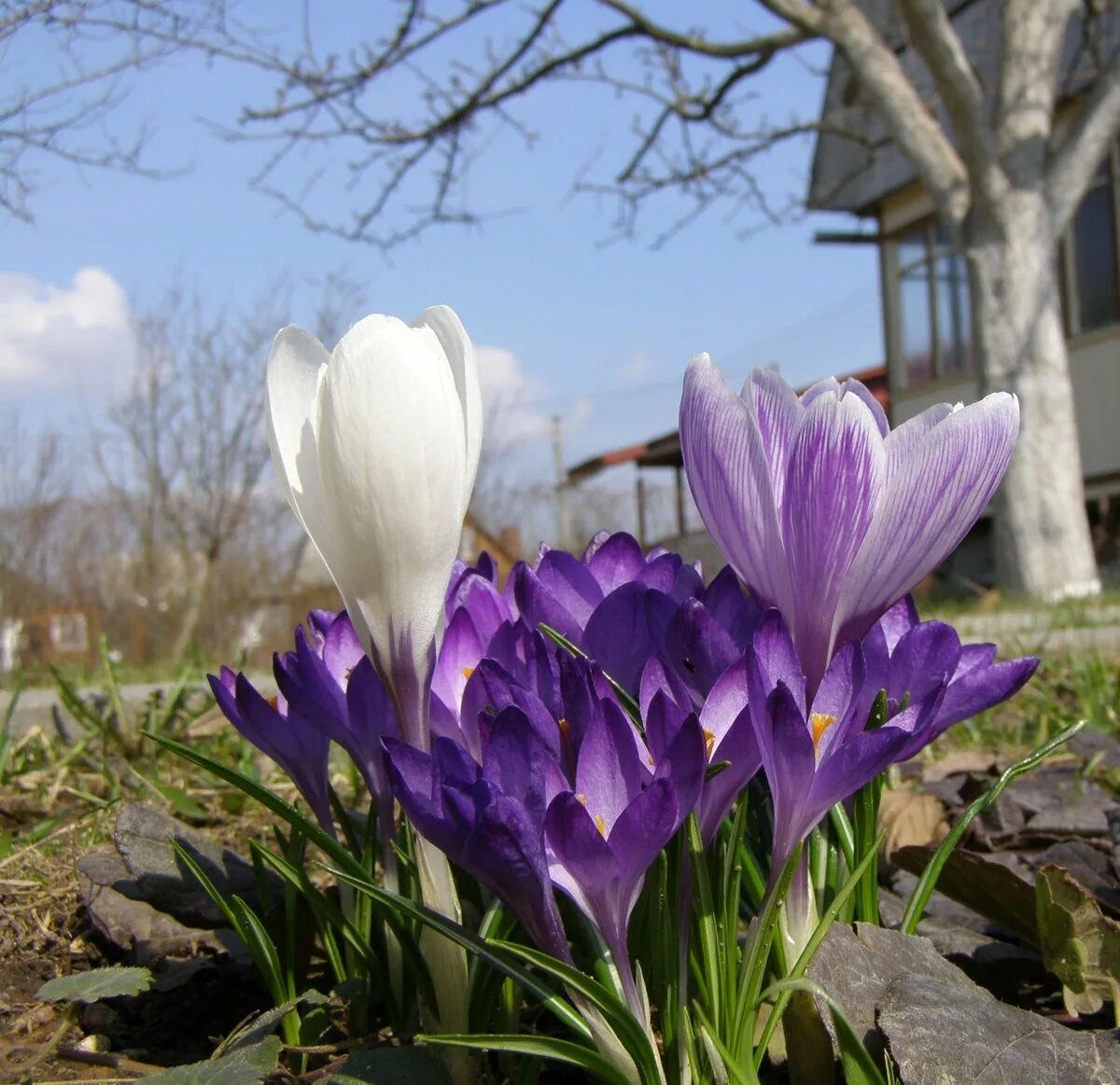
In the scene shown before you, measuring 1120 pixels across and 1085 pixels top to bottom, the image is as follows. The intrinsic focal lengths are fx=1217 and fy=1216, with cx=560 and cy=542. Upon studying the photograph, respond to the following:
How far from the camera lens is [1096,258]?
1263 centimetres

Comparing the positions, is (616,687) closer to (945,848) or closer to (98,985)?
(945,848)

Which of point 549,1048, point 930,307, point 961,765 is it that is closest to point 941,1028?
point 549,1048

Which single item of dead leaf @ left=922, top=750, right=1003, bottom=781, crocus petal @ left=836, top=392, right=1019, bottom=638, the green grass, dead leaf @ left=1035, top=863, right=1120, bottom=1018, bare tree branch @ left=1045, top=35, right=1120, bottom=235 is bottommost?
the green grass

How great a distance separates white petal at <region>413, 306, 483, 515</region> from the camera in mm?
876

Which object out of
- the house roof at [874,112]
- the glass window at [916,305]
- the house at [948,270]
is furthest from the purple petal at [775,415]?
the glass window at [916,305]

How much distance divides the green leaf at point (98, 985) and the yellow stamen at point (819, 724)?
24.4 inches

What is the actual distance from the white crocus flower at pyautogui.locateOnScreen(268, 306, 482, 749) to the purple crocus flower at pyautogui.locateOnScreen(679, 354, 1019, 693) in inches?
7.1

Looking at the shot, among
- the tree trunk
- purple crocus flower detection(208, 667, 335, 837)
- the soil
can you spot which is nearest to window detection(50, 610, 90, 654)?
the tree trunk

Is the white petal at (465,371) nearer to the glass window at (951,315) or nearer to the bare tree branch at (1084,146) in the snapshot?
the bare tree branch at (1084,146)

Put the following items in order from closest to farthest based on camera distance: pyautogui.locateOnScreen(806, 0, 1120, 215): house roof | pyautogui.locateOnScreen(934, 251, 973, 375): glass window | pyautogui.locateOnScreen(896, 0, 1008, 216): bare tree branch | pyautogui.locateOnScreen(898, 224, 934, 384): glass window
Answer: pyautogui.locateOnScreen(896, 0, 1008, 216): bare tree branch < pyautogui.locateOnScreen(806, 0, 1120, 215): house roof < pyautogui.locateOnScreen(934, 251, 973, 375): glass window < pyautogui.locateOnScreen(898, 224, 934, 384): glass window

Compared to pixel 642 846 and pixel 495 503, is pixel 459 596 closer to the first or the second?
pixel 642 846

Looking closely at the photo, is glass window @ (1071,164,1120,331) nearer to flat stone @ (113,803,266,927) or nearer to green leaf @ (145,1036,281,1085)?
flat stone @ (113,803,266,927)

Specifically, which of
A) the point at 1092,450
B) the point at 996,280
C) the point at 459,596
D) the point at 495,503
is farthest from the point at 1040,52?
the point at 495,503

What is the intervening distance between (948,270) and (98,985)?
596 inches
